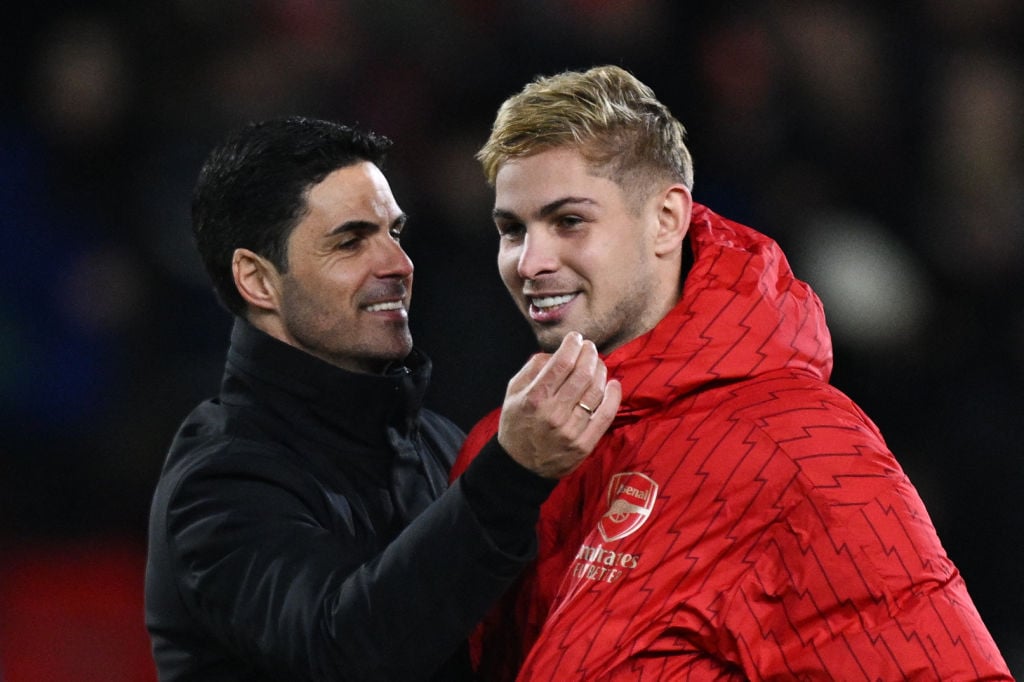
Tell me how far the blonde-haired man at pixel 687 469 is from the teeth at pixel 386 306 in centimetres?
49

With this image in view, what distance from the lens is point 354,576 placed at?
1.82m

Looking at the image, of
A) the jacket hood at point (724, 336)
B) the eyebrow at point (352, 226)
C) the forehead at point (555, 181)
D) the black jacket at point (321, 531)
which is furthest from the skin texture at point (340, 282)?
the jacket hood at point (724, 336)

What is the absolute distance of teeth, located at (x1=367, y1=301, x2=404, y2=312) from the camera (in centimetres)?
251

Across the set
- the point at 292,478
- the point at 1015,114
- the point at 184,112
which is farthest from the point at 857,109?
the point at 292,478

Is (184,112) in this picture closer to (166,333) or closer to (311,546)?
(166,333)

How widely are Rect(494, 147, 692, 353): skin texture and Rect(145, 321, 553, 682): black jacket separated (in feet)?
1.21

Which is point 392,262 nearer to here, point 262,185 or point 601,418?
point 262,185

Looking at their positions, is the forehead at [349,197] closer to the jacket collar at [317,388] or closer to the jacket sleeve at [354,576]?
the jacket collar at [317,388]

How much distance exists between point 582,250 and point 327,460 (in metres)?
0.63

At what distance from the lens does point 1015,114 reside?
3.96m

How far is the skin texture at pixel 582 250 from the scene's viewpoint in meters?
2.00

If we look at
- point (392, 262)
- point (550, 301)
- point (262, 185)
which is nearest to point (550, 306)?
point (550, 301)

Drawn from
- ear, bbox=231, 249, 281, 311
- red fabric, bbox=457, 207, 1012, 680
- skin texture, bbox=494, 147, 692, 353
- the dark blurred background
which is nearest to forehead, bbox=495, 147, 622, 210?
skin texture, bbox=494, 147, 692, 353

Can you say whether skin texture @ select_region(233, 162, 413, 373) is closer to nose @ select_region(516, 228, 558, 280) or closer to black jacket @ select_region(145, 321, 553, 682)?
black jacket @ select_region(145, 321, 553, 682)
